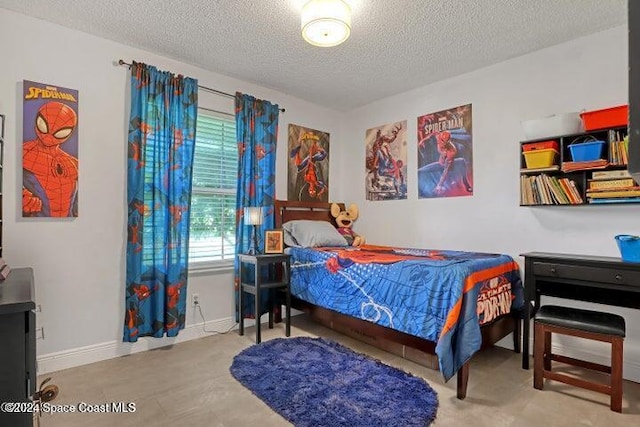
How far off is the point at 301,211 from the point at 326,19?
2.18m

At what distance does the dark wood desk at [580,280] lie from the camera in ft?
6.72

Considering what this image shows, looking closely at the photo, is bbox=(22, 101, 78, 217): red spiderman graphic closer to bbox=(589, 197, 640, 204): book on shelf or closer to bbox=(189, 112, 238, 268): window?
bbox=(189, 112, 238, 268): window

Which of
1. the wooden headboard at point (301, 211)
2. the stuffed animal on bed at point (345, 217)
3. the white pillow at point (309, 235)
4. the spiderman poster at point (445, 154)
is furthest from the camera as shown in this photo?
the stuffed animal on bed at point (345, 217)

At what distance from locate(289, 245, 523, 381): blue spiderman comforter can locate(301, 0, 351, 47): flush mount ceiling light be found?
1589 millimetres

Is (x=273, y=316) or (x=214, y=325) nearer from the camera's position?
(x=214, y=325)

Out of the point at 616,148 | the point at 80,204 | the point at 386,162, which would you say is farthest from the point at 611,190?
the point at 80,204

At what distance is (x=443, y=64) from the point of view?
9.78 ft

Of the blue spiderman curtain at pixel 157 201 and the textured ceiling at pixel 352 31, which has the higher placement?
the textured ceiling at pixel 352 31

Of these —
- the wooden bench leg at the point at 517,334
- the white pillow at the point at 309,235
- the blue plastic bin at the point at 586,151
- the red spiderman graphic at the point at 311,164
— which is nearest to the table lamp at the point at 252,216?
the white pillow at the point at 309,235

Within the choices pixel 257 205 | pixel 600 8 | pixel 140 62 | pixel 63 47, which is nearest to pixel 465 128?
pixel 600 8

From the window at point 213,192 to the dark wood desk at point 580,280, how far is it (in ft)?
8.31

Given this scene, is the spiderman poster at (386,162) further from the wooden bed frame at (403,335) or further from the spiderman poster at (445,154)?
the wooden bed frame at (403,335)

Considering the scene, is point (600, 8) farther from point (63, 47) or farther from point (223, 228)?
point (63, 47)

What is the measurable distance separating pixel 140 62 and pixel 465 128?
9.47 feet
